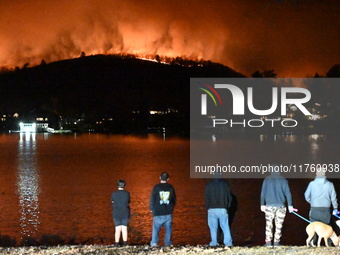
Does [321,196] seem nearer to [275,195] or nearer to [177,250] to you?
[275,195]

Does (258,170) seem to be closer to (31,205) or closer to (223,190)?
(31,205)

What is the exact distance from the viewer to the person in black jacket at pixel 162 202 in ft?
43.5

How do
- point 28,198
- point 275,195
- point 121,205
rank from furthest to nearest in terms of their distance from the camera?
point 28,198, point 121,205, point 275,195

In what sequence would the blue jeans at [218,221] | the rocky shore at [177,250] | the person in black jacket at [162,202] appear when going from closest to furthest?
the rocky shore at [177,250] → the person in black jacket at [162,202] → the blue jeans at [218,221]

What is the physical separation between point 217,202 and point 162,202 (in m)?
1.30

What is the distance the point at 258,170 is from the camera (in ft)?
192

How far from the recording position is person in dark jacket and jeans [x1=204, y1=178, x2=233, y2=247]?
524 inches

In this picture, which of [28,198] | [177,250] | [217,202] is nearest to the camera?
[177,250]

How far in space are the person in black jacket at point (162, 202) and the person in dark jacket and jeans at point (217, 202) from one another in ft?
2.82

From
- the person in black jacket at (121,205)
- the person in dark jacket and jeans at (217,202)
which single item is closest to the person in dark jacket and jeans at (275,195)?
the person in dark jacket and jeans at (217,202)

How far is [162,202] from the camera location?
1339 cm

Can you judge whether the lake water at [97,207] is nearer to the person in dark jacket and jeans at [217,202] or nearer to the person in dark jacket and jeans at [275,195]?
the person in dark jacket and jeans at [275,195]

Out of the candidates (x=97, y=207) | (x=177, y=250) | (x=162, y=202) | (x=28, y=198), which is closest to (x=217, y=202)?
(x=162, y=202)

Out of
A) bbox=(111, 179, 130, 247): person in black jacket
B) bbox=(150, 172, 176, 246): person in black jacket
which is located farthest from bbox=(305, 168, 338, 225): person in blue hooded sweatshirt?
bbox=(111, 179, 130, 247): person in black jacket
